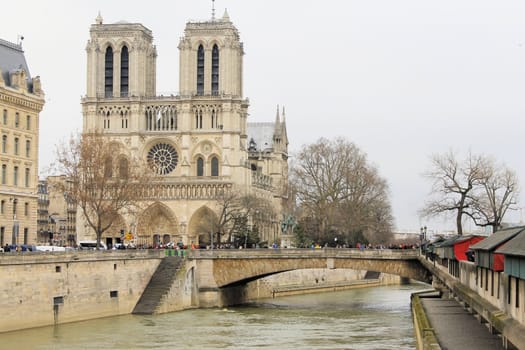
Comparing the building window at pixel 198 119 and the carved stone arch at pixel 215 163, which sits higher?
the building window at pixel 198 119

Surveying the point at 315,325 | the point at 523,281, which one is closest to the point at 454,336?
the point at 523,281

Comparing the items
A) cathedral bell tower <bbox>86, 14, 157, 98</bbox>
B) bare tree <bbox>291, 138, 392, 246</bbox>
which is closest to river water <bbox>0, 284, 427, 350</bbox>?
bare tree <bbox>291, 138, 392, 246</bbox>

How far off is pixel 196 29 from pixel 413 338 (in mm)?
77215

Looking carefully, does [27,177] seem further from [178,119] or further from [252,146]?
[252,146]

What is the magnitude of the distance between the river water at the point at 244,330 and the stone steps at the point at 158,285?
1.60 meters

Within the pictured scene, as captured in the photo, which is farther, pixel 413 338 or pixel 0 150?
pixel 0 150

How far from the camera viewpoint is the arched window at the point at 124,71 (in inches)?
4739

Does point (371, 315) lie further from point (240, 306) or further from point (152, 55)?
point (152, 55)

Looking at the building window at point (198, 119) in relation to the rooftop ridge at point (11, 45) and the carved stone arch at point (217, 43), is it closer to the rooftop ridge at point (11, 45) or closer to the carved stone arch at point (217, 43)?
the carved stone arch at point (217, 43)

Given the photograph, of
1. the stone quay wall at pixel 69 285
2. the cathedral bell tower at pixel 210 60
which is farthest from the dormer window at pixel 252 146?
the stone quay wall at pixel 69 285

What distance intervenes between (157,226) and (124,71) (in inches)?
694

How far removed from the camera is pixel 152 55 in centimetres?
12256

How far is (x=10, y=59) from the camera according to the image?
7019 centimetres

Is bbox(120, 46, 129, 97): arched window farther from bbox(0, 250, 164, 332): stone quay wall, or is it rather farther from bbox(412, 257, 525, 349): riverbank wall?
bbox(412, 257, 525, 349): riverbank wall
